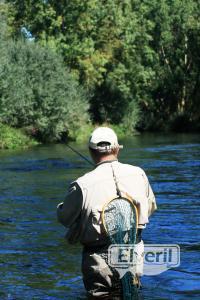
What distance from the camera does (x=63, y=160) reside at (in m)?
30.4

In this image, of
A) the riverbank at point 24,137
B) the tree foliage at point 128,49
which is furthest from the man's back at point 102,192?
the tree foliage at point 128,49

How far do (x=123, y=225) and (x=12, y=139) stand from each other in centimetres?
3698

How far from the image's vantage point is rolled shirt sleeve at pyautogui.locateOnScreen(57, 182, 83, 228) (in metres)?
5.64

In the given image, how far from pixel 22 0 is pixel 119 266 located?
58.5m

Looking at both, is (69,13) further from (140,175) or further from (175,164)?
(140,175)

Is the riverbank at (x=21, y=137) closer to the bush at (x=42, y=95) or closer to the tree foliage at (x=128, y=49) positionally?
the bush at (x=42, y=95)

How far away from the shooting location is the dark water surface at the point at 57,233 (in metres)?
8.79

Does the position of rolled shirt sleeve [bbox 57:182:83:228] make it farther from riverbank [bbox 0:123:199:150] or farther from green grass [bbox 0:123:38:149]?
green grass [bbox 0:123:38:149]

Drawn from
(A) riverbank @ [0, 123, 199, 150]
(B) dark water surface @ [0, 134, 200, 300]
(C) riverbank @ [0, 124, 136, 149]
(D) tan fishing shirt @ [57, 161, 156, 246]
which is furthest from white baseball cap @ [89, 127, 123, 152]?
(C) riverbank @ [0, 124, 136, 149]

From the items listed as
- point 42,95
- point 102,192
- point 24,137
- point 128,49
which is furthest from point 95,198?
point 128,49

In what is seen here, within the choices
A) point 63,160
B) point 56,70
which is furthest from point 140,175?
point 56,70

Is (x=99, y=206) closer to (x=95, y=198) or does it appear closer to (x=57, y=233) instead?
(x=95, y=198)

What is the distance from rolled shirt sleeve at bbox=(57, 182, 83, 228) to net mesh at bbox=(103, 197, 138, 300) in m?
0.25

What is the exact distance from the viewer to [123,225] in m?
5.60
